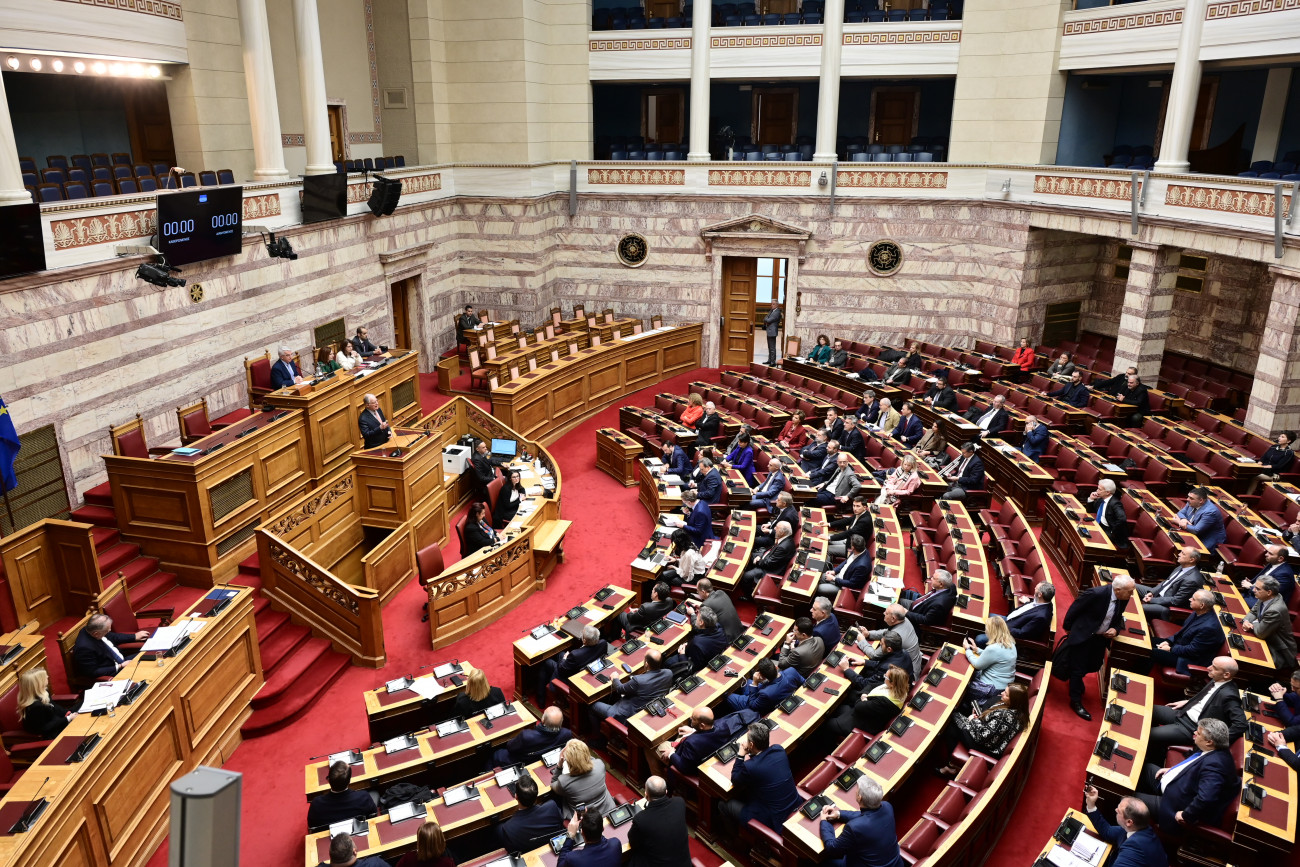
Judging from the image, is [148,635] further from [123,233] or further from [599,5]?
[599,5]

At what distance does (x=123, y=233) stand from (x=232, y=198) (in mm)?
1679

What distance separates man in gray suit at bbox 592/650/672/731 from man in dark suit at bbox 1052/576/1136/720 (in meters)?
3.72

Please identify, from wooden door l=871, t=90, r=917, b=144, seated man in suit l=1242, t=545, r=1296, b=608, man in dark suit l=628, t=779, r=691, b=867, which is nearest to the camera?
man in dark suit l=628, t=779, r=691, b=867

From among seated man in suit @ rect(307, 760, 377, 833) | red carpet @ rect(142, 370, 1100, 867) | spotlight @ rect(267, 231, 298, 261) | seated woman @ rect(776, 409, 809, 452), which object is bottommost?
red carpet @ rect(142, 370, 1100, 867)

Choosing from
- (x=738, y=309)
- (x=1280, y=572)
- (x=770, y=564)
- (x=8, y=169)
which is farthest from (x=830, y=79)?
(x=8, y=169)

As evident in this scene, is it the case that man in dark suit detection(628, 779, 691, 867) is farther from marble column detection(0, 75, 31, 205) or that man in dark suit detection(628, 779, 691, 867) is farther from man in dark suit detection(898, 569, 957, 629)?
marble column detection(0, 75, 31, 205)

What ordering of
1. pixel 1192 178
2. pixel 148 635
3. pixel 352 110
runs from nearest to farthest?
pixel 148 635, pixel 1192 178, pixel 352 110

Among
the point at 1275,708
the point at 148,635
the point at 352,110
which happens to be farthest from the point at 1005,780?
the point at 352,110

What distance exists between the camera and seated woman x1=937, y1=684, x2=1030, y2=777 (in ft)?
21.7

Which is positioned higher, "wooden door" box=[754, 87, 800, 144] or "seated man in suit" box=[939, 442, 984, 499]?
"wooden door" box=[754, 87, 800, 144]

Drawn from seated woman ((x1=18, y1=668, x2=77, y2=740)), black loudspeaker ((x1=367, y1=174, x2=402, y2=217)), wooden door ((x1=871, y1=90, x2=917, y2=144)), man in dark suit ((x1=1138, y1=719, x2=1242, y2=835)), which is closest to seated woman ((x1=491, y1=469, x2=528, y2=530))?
seated woman ((x1=18, y1=668, x2=77, y2=740))

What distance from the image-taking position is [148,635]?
307 inches

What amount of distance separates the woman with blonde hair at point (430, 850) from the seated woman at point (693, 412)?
976 cm

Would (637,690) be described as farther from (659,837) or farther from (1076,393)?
(1076,393)
